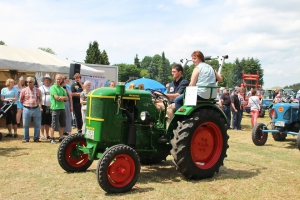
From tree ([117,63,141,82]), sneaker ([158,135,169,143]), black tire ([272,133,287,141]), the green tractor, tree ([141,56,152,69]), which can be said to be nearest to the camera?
the green tractor

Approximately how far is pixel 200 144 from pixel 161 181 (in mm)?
881

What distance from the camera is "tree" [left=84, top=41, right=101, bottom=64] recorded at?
2799 inches

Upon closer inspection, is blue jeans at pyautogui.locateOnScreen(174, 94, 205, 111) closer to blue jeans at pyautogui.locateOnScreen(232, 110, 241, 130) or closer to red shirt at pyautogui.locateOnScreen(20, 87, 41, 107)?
red shirt at pyautogui.locateOnScreen(20, 87, 41, 107)

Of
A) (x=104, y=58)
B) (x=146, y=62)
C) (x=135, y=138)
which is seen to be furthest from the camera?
(x=146, y=62)

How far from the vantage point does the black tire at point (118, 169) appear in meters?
4.32

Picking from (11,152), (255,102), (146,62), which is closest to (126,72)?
(146,62)

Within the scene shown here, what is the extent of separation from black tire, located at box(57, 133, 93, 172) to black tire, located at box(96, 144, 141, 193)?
3.88 feet

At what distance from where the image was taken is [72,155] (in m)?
5.52

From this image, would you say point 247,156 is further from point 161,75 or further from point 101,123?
point 161,75

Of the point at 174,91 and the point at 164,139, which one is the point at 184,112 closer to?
the point at 164,139

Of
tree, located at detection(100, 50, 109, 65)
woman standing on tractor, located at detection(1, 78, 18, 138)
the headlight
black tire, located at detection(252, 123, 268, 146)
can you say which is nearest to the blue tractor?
black tire, located at detection(252, 123, 268, 146)

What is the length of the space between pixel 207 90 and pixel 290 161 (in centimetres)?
299

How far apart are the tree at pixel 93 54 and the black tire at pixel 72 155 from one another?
6642cm

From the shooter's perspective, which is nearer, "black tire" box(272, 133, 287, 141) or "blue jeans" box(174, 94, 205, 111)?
"blue jeans" box(174, 94, 205, 111)
